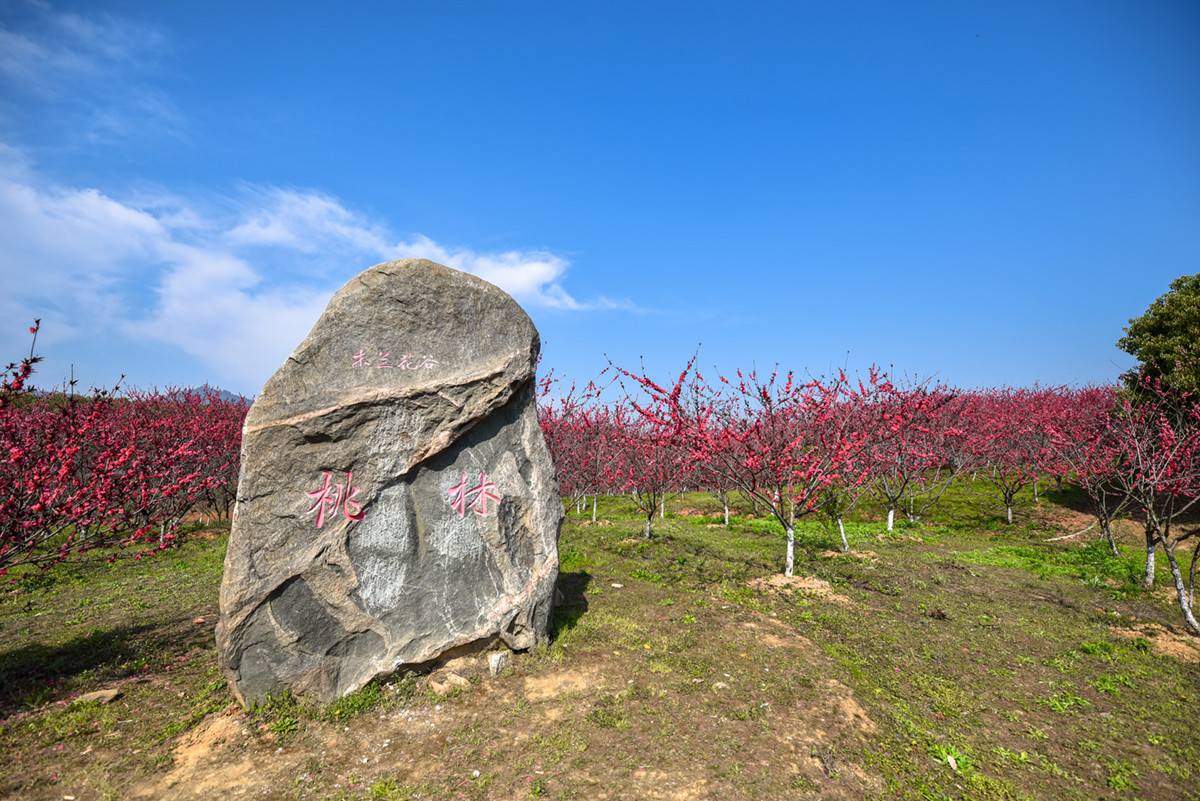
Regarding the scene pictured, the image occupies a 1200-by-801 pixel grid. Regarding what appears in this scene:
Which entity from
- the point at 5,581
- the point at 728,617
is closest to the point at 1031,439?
the point at 728,617

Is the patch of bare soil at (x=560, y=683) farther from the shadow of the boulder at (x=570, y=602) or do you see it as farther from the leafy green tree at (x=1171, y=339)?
the leafy green tree at (x=1171, y=339)

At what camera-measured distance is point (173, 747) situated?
15.6 feet

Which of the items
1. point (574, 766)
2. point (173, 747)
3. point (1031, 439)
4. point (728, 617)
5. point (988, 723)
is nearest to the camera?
point (574, 766)

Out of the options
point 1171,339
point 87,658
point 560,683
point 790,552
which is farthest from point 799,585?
point 1171,339

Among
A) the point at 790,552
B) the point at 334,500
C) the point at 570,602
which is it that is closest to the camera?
the point at 334,500

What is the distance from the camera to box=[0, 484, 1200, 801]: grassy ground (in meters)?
4.40

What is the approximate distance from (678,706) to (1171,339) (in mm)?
19710

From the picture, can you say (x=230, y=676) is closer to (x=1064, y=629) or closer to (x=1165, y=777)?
(x=1165, y=777)

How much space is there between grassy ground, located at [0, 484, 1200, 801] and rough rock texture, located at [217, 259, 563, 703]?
53 cm

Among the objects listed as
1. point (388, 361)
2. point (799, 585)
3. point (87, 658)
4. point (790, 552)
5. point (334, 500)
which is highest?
point (388, 361)

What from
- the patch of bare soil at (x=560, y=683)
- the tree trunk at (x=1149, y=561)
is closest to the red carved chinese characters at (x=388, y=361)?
the patch of bare soil at (x=560, y=683)

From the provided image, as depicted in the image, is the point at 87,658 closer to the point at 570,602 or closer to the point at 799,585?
the point at 570,602

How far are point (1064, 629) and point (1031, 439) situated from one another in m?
15.4

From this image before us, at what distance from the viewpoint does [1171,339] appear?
15711 millimetres
